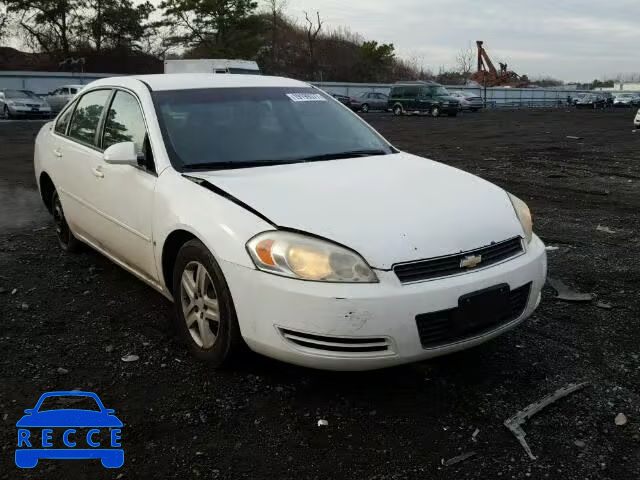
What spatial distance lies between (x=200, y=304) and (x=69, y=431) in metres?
0.87

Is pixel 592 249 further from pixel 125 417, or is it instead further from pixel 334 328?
pixel 125 417

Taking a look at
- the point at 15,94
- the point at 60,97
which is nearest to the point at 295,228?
the point at 15,94

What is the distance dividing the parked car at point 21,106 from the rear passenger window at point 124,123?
25.9m

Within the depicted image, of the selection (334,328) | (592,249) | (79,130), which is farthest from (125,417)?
(592,249)

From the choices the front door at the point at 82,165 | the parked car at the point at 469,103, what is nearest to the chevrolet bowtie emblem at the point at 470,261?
the front door at the point at 82,165

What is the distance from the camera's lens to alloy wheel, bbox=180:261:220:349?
3.14 metres

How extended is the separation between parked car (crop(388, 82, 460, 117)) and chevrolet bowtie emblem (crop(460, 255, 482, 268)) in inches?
1269

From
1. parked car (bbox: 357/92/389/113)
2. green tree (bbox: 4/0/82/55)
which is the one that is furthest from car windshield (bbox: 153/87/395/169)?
green tree (bbox: 4/0/82/55)

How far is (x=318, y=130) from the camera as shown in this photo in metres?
4.20

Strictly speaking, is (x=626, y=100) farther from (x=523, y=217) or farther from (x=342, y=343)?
(x=342, y=343)

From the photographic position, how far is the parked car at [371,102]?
3900 centimetres

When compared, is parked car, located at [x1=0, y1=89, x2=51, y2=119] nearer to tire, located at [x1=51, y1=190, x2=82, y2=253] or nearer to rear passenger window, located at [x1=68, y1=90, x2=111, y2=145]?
tire, located at [x1=51, y1=190, x2=82, y2=253]

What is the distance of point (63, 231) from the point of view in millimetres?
5492

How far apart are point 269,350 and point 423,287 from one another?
77 centimetres
